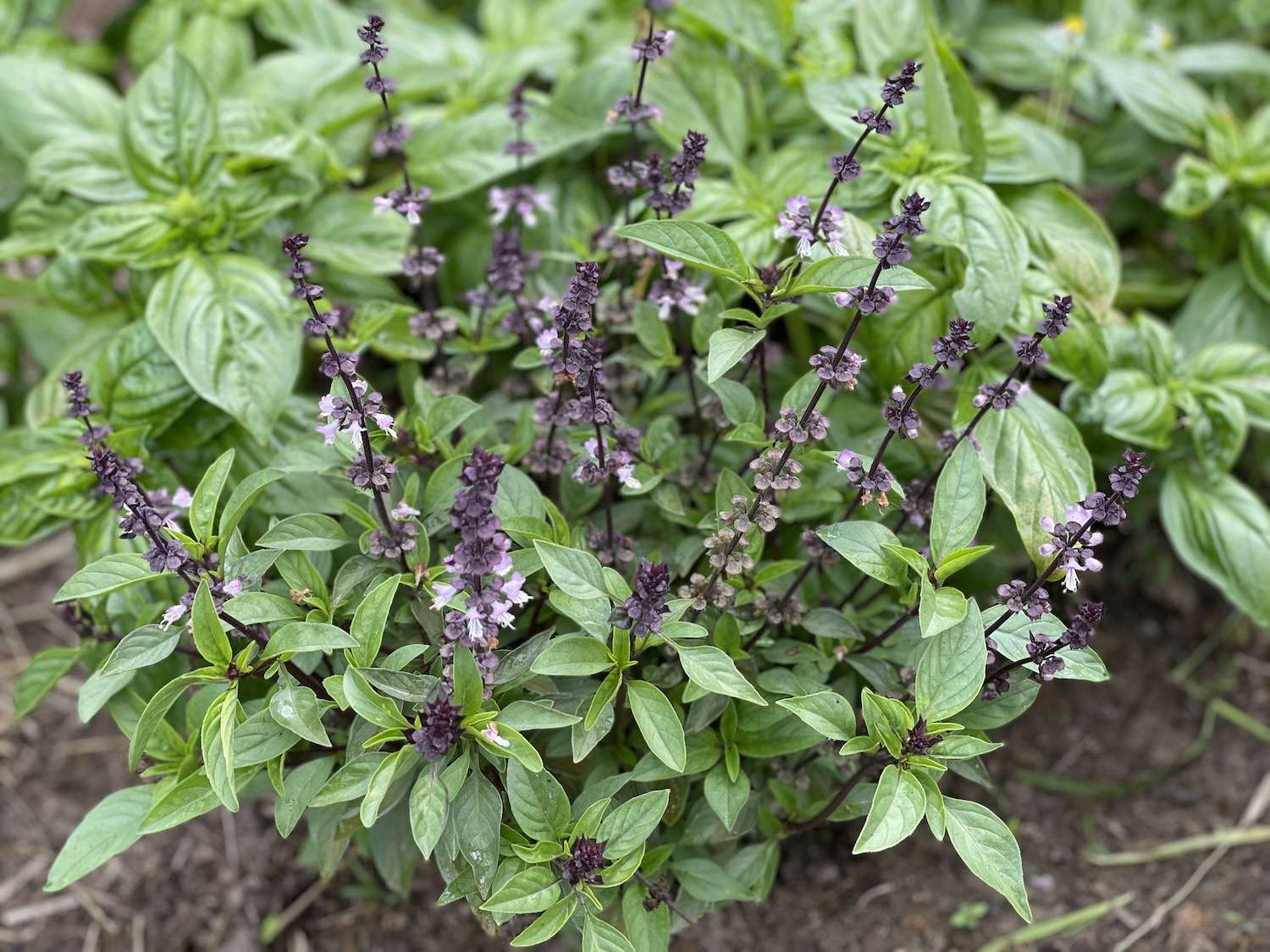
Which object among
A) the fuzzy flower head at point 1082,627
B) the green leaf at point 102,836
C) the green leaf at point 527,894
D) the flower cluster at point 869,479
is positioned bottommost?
the green leaf at point 102,836

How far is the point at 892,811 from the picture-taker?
1388mm

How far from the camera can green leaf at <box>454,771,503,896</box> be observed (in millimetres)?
1450

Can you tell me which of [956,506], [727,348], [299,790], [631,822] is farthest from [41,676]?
[956,506]

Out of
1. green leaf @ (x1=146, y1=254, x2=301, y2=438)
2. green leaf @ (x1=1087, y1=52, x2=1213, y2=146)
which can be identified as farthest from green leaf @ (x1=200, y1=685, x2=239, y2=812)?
green leaf @ (x1=1087, y1=52, x2=1213, y2=146)

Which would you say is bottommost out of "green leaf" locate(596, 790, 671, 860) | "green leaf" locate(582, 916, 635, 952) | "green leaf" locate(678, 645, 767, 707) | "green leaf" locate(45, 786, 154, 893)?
"green leaf" locate(45, 786, 154, 893)

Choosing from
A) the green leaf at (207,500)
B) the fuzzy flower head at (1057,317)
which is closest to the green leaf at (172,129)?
the green leaf at (207,500)

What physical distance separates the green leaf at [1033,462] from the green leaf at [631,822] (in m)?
0.76

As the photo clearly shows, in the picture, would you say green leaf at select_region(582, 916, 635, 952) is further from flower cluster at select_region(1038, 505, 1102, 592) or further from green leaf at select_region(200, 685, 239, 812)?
flower cluster at select_region(1038, 505, 1102, 592)

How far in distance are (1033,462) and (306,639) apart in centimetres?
124

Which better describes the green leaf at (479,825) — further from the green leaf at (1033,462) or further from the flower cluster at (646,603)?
the green leaf at (1033,462)

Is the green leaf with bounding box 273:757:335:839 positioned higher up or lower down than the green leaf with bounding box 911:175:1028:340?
lower down

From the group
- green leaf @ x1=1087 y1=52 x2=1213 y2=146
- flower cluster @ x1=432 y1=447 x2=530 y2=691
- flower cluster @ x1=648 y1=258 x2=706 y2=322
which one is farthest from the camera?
green leaf @ x1=1087 y1=52 x2=1213 y2=146

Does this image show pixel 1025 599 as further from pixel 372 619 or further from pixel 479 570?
pixel 372 619

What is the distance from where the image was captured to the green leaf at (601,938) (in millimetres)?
1409
